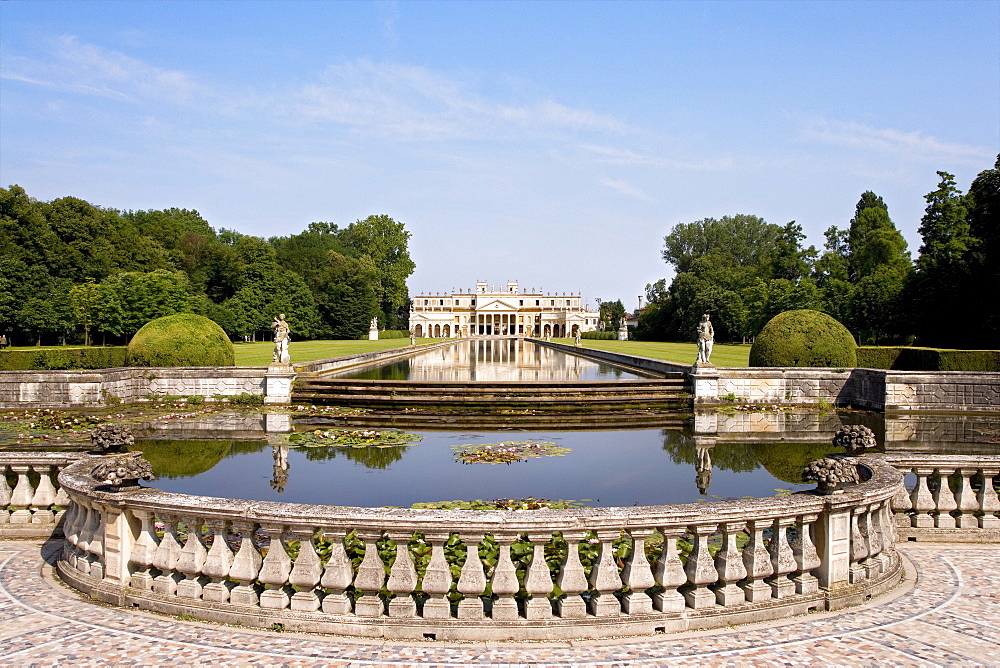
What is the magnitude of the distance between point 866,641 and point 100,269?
5381cm

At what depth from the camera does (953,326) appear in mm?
27141

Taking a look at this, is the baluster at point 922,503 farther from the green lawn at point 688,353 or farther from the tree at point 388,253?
the tree at point 388,253

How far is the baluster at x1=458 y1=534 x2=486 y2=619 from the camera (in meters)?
4.07

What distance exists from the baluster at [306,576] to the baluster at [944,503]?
217 inches

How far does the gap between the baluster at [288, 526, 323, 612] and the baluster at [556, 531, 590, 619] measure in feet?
4.91

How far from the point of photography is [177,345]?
18.5 meters

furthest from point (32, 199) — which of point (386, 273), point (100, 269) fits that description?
point (386, 273)

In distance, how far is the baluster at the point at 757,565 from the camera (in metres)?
4.34

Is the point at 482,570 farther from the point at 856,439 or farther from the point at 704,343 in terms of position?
the point at 704,343

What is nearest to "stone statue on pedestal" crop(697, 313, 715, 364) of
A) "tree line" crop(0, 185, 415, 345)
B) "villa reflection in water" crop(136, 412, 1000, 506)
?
"villa reflection in water" crop(136, 412, 1000, 506)

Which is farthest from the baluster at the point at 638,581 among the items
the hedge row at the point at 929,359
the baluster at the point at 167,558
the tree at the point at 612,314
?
the tree at the point at 612,314

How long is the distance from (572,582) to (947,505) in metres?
4.26

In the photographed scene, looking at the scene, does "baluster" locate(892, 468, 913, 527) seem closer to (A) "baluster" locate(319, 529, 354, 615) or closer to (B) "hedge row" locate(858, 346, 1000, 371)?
(A) "baluster" locate(319, 529, 354, 615)

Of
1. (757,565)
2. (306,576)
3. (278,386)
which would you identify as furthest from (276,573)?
(278,386)
